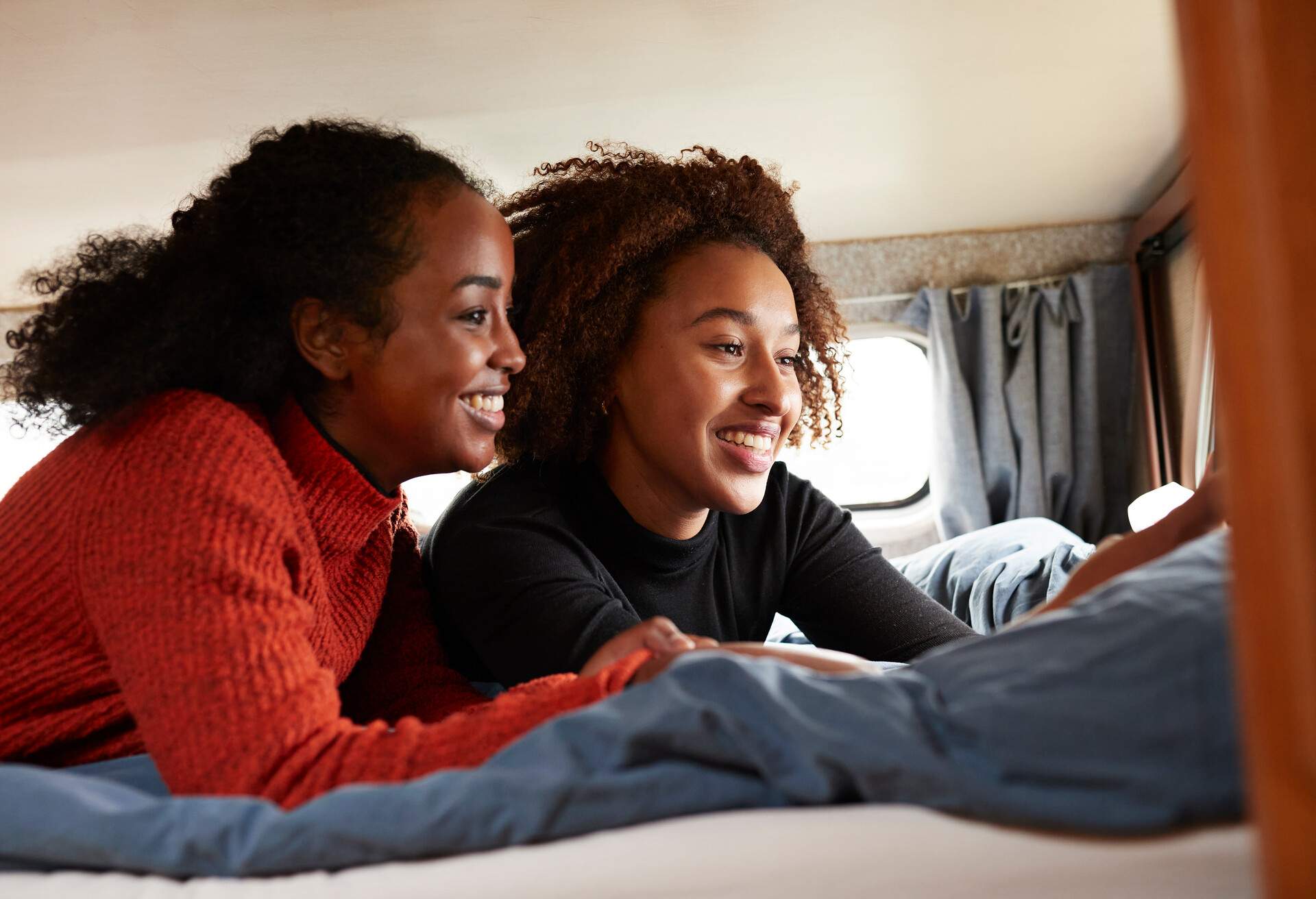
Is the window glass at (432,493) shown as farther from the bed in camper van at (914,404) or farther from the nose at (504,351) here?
the nose at (504,351)

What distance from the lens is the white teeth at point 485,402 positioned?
1221 millimetres

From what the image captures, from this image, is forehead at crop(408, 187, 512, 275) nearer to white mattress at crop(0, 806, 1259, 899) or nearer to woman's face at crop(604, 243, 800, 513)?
woman's face at crop(604, 243, 800, 513)

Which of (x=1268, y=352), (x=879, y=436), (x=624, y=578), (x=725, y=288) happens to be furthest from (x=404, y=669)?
(x=879, y=436)

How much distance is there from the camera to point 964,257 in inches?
144

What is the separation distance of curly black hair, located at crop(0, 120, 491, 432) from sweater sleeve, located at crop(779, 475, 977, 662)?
77 cm

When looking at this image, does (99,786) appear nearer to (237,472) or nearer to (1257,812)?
(237,472)

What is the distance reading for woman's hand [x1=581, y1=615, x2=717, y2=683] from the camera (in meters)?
0.98

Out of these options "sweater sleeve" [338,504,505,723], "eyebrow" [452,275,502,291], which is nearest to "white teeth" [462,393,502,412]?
"eyebrow" [452,275,502,291]

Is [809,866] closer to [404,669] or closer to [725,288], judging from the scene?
[404,669]

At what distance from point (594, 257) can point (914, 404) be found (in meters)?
2.57

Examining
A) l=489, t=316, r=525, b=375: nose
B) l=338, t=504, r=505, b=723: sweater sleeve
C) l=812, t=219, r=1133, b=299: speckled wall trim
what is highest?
l=812, t=219, r=1133, b=299: speckled wall trim

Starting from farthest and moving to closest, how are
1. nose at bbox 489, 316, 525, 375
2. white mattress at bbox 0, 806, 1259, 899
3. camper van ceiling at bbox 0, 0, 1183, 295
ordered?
1. camper van ceiling at bbox 0, 0, 1183, 295
2. nose at bbox 489, 316, 525, 375
3. white mattress at bbox 0, 806, 1259, 899

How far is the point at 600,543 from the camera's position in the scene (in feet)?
4.99

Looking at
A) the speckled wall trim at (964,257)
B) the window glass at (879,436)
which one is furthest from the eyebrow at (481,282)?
the window glass at (879,436)
